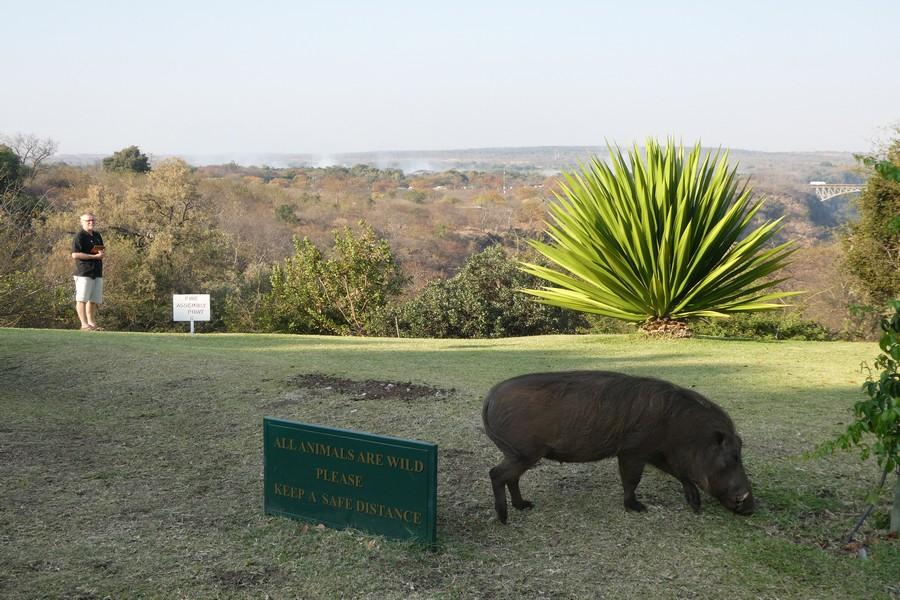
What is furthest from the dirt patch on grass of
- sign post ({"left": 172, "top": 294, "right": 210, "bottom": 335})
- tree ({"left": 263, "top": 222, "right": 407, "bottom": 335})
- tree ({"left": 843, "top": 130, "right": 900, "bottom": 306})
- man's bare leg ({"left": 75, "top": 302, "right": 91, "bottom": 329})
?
tree ({"left": 263, "top": 222, "right": 407, "bottom": 335})

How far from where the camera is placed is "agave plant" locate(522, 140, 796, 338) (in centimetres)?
1209

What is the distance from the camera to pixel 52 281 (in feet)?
79.9

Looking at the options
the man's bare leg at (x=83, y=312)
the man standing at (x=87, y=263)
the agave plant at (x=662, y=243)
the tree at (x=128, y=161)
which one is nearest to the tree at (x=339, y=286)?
the man's bare leg at (x=83, y=312)

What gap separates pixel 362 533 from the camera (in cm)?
491

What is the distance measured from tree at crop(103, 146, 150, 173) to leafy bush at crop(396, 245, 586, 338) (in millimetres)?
42303

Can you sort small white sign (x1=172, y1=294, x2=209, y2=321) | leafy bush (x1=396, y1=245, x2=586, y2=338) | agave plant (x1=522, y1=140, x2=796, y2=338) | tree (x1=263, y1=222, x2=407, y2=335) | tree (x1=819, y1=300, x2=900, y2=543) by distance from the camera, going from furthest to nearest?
tree (x1=263, y1=222, x2=407, y2=335) → leafy bush (x1=396, y1=245, x2=586, y2=338) → small white sign (x1=172, y1=294, x2=209, y2=321) → agave plant (x1=522, y1=140, x2=796, y2=338) → tree (x1=819, y1=300, x2=900, y2=543)

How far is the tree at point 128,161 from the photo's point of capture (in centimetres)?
5722

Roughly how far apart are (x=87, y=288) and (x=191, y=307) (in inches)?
70.6

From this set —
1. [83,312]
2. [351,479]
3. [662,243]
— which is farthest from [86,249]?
[351,479]

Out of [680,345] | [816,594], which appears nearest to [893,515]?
[816,594]

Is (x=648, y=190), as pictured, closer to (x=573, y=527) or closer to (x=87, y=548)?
(x=573, y=527)

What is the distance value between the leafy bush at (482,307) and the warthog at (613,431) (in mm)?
14823

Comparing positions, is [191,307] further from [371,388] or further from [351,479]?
[351,479]

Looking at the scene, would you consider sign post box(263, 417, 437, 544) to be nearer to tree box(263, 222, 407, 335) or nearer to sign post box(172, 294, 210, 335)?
sign post box(172, 294, 210, 335)
